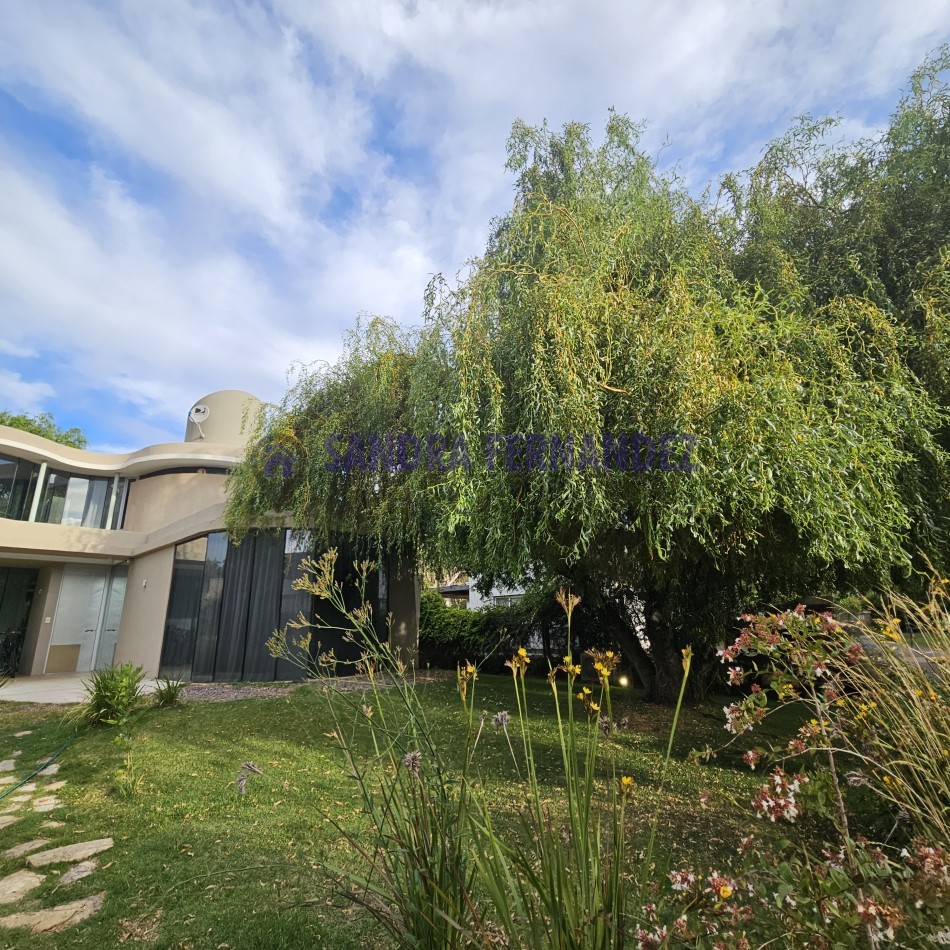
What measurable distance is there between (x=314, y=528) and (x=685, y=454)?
7.34m

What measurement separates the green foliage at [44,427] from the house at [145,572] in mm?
12212

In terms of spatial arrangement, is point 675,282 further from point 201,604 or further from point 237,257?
point 201,604

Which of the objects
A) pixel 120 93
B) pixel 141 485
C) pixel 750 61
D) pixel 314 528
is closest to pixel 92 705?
pixel 314 528

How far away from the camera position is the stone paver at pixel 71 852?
3.08 metres

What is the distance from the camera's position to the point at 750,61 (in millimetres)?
6508

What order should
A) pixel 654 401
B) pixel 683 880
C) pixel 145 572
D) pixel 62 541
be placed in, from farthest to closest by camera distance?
pixel 145 572, pixel 62 541, pixel 654 401, pixel 683 880

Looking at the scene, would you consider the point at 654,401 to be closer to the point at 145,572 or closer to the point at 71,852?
the point at 71,852

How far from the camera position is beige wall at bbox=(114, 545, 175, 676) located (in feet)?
38.4

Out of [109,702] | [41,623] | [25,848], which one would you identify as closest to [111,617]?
[41,623]

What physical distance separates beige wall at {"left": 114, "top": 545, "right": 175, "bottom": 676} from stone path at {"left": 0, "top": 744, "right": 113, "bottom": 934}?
8.26m

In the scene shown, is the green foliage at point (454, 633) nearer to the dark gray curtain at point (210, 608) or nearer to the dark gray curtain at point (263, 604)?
the dark gray curtain at point (263, 604)

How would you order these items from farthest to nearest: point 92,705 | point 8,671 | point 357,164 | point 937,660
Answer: point 8,671 < point 357,164 < point 92,705 < point 937,660

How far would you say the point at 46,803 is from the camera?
403 centimetres

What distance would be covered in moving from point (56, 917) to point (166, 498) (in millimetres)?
15895
